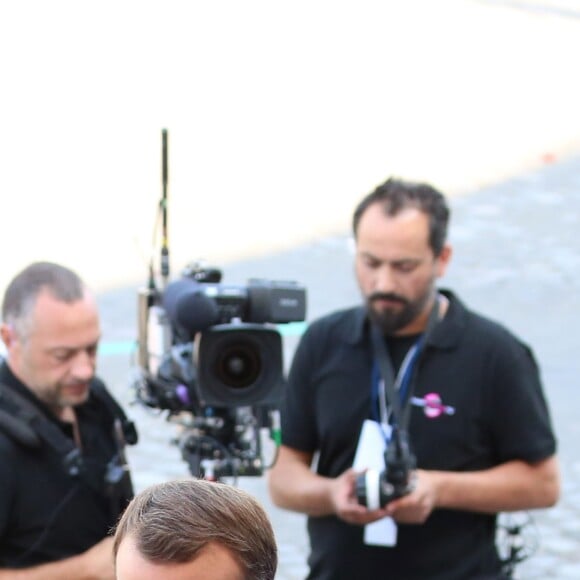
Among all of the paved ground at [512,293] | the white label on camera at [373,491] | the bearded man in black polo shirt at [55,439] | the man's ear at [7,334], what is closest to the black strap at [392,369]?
the white label on camera at [373,491]

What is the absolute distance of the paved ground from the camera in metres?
6.74

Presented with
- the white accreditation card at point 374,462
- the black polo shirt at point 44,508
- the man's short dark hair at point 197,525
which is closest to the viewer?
the man's short dark hair at point 197,525

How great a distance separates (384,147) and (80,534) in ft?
29.4

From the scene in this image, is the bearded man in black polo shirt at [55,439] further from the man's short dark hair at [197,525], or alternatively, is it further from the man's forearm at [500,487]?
the man's short dark hair at [197,525]

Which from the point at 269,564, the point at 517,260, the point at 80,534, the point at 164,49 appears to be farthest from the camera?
the point at 164,49

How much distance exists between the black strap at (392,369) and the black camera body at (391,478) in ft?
0.25

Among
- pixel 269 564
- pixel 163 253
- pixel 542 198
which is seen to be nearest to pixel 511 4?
pixel 542 198

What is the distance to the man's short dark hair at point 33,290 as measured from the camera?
3.99m

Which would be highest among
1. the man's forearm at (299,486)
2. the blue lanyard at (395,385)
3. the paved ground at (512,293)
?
the blue lanyard at (395,385)

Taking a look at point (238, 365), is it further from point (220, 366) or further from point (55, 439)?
point (55, 439)

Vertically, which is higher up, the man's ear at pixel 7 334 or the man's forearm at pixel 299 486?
the man's ear at pixel 7 334

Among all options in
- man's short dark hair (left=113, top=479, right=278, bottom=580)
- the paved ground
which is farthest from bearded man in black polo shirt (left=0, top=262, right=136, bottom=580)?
the paved ground

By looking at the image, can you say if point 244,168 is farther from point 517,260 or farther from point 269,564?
point 269,564

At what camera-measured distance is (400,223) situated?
159 inches
